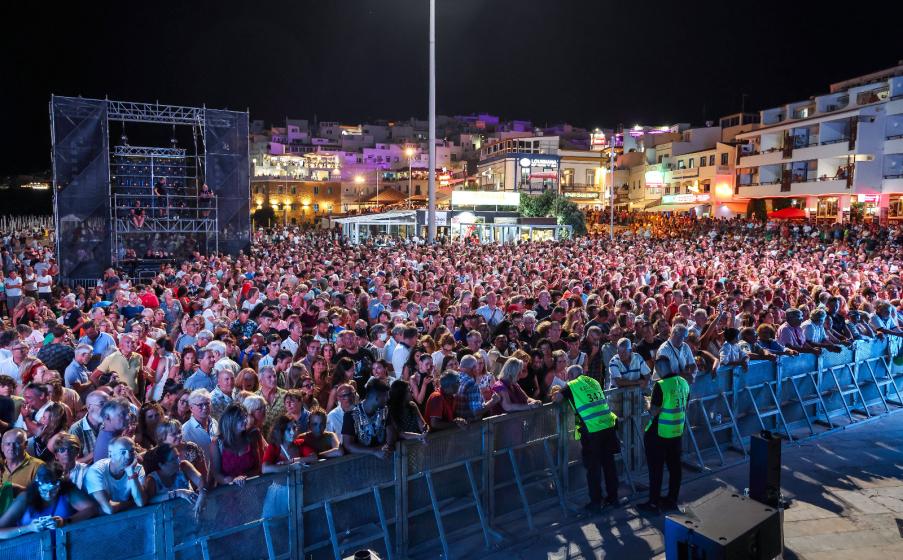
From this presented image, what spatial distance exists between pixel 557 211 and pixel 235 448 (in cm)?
3504

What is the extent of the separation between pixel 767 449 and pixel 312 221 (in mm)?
71195

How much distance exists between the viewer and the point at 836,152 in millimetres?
33781

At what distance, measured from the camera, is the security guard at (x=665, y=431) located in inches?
219

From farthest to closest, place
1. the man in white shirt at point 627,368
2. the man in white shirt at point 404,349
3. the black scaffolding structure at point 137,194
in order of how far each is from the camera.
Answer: the black scaffolding structure at point 137,194 < the man in white shirt at point 404,349 < the man in white shirt at point 627,368

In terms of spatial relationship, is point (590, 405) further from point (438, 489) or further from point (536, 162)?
point (536, 162)

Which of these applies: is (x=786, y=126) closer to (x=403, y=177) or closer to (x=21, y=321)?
(x=21, y=321)

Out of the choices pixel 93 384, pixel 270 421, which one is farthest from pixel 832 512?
pixel 93 384

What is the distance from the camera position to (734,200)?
42812mm

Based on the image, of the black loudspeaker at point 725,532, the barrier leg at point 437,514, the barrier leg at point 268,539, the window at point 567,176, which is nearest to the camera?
the black loudspeaker at point 725,532

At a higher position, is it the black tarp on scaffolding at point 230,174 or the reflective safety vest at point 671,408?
the black tarp on scaffolding at point 230,174

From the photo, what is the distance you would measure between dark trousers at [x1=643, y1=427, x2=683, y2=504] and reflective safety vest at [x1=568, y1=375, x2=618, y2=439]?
1.65 feet

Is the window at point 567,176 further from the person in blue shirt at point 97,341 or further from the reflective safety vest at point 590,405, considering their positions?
the reflective safety vest at point 590,405

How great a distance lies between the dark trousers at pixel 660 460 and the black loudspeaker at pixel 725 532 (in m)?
2.82

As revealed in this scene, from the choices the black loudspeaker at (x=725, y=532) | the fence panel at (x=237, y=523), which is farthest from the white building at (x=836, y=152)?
the fence panel at (x=237, y=523)
